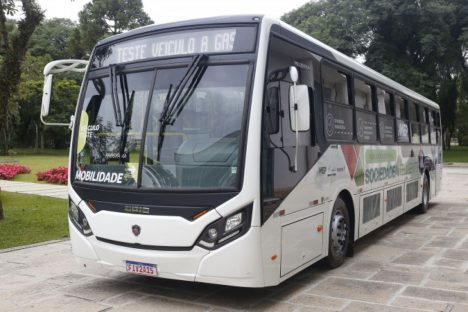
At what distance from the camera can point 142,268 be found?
203 inches

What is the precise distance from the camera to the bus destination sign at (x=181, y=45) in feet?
16.8

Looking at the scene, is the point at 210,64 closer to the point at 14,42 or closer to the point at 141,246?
the point at 141,246

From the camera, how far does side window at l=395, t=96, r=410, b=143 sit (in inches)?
398

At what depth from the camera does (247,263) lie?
4.75 meters

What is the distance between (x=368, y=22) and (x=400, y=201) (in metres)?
29.2

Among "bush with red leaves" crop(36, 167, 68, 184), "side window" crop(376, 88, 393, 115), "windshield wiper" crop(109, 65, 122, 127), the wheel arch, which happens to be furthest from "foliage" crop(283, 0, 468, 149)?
"windshield wiper" crop(109, 65, 122, 127)

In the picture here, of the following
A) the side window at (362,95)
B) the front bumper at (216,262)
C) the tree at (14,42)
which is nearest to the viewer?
the front bumper at (216,262)

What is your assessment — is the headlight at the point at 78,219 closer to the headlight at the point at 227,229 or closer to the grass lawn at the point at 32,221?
the headlight at the point at 227,229

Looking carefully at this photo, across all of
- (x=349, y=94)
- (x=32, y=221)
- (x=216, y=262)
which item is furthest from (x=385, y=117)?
(x=32, y=221)

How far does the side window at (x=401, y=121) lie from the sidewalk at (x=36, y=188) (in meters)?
9.54

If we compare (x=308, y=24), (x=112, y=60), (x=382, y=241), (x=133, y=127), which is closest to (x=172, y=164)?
(x=133, y=127)

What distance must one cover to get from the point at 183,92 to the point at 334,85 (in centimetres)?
259

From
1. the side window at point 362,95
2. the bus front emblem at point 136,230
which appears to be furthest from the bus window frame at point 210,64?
the side window at point 362,95

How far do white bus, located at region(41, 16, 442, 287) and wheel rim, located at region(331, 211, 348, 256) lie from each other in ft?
0.92
